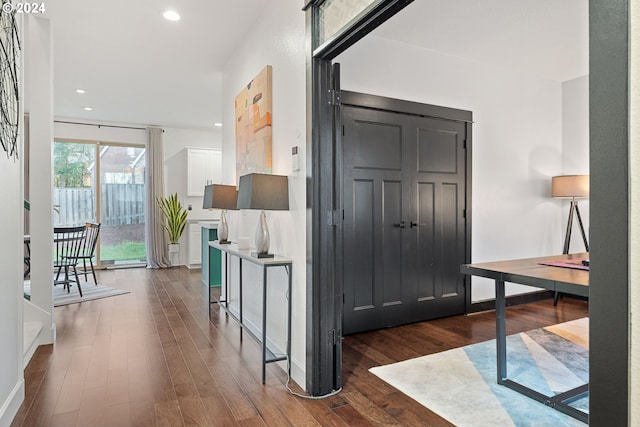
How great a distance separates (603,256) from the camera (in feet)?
2.96

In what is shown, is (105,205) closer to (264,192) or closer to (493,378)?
(264,192)

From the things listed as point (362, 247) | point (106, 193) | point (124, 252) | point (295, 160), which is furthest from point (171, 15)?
point (124, 252)

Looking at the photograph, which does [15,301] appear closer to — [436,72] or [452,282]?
[452,282]

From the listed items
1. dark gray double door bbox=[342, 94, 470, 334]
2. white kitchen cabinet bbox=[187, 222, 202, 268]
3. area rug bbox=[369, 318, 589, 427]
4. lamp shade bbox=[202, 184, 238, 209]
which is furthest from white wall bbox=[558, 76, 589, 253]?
white kitchen cabinet bbox=[187, 222, 202, 268]

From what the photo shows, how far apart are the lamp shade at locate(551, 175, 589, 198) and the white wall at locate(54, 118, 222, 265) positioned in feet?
→ 19.9

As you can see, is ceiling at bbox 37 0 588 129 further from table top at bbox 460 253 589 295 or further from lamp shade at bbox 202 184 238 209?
table top at bbox 460 253 589 295

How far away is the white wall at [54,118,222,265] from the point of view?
290 inches

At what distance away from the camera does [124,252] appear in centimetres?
762

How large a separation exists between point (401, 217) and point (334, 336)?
168cm

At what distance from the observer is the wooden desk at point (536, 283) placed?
204 centimetres

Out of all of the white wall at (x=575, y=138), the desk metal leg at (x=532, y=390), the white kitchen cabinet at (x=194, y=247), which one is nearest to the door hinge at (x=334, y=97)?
the desk metal leg at (x=532, y=390)

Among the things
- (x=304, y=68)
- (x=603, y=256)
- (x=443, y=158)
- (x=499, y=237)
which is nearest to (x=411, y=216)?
(x=443, y=158)

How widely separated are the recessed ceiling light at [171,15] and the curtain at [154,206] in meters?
4.58

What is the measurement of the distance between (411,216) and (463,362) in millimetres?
1462
